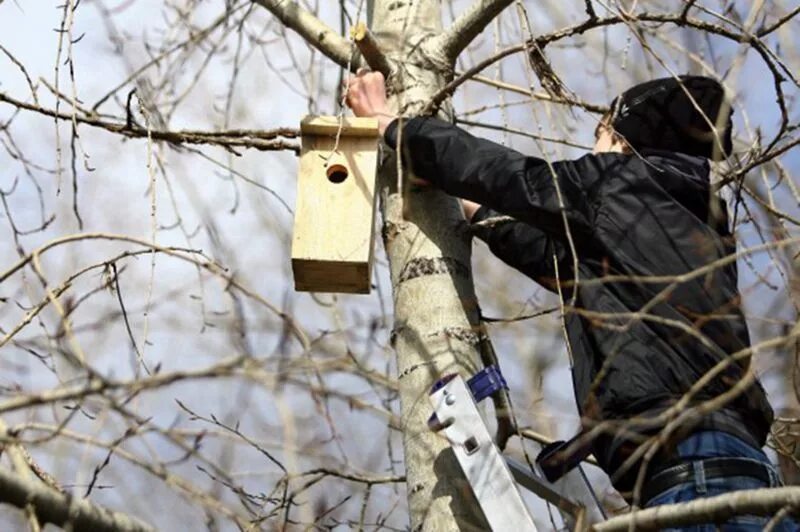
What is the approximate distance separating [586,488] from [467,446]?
42 centimetres

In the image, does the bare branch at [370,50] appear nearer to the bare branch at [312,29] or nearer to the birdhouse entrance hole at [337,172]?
the bare branch at [312,29]

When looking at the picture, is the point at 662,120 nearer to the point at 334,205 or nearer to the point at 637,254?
the point at 637,254

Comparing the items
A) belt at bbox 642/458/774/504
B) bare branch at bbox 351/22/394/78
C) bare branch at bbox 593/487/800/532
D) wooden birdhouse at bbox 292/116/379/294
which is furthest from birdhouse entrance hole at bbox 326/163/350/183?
bare branch at bbox 593/487/800/532

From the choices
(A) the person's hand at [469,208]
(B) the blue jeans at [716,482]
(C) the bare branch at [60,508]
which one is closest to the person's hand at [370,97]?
(A) the person's hand at [469,208]

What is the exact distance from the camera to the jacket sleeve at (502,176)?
3.13m

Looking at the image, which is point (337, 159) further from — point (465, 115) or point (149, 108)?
point (465, 115)

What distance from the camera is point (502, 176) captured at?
3188 millimetres

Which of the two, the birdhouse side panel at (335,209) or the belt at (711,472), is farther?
the birdhouse side panel at (335,209)

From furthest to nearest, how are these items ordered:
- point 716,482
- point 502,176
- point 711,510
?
point 502,176, point 716,482, point 711,510

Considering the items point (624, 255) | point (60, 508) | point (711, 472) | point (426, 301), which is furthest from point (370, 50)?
point (60, 508)

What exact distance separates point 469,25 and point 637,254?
81 cm

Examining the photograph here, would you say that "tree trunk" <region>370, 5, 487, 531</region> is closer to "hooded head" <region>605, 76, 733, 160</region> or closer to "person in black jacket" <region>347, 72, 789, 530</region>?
"person in black jacket" <region>347, 72, 789, 530</region>

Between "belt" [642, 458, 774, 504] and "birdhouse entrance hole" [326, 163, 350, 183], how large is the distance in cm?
111

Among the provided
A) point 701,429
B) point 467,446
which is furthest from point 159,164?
point 701,429
